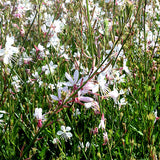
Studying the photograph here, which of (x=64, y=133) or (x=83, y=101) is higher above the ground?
(x=83, y=101)

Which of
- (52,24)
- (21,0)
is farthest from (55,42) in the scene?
(21,0)

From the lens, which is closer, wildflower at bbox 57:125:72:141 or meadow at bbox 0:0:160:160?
meadow at bbox 0:0:160:160

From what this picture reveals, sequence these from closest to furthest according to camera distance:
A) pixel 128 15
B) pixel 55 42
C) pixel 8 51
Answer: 1. pixel 128 15
2. pixel 8 51
3. pixel 55 42

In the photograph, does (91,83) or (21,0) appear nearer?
(91,83)

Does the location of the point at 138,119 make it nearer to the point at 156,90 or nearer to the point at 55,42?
the point at 156,90

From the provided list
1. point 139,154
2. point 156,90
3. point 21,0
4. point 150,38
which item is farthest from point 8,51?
point 21,0

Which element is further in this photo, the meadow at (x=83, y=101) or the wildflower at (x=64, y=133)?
the wildflower at (x=64, y=133)

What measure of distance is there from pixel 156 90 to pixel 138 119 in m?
0.41

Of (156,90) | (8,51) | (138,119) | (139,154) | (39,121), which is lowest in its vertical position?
(139,154)

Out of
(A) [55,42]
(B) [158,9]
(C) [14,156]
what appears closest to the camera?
(C) [14,156]

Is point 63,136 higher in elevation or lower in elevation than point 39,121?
lower

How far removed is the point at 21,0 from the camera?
3010 millimetres

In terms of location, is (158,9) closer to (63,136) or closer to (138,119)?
(138,119)

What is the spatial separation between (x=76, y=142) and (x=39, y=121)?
0.63 metres
